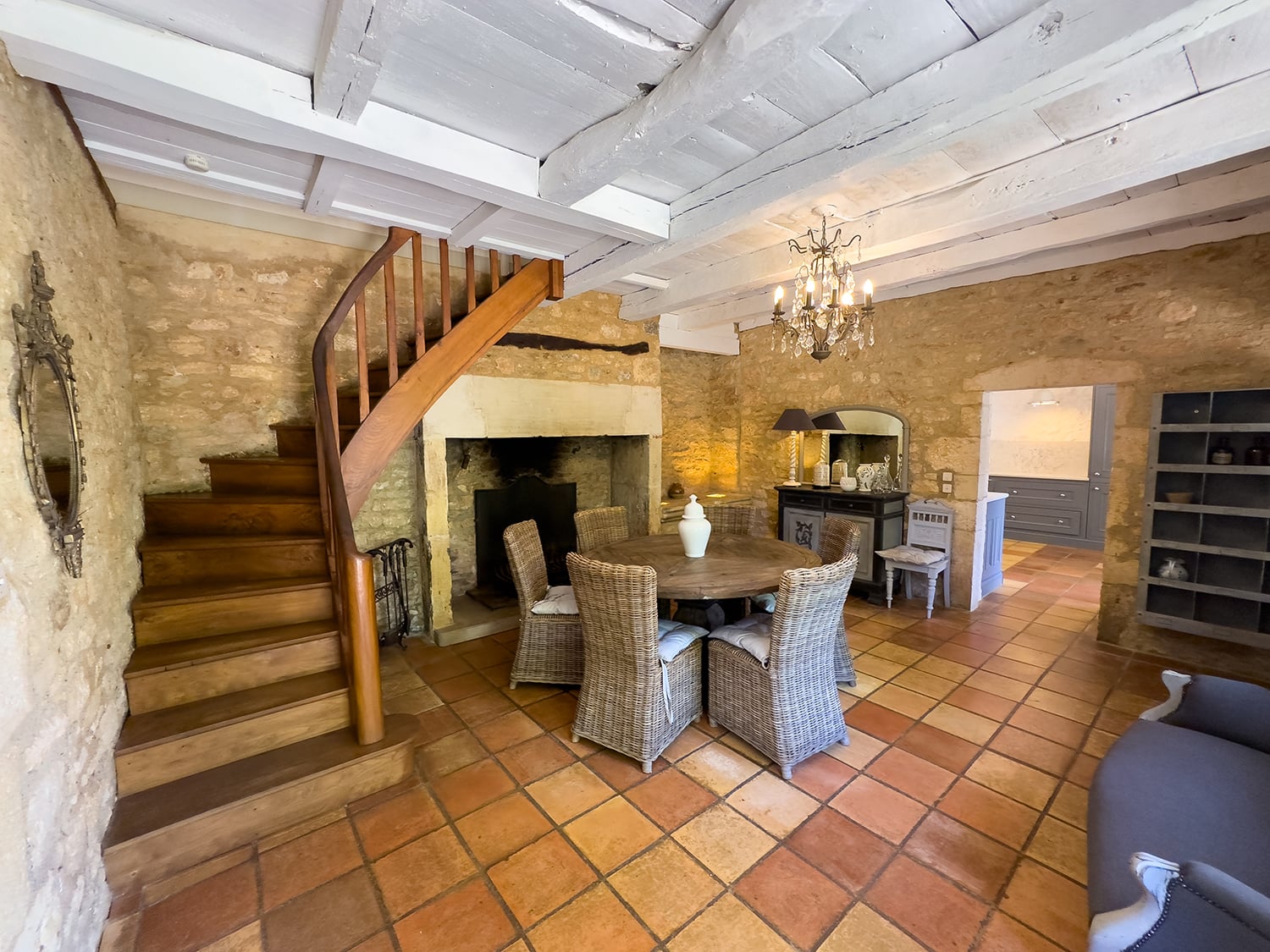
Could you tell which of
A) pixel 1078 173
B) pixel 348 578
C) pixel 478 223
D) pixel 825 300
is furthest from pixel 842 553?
pixel 478 223

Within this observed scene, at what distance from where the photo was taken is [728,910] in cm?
162

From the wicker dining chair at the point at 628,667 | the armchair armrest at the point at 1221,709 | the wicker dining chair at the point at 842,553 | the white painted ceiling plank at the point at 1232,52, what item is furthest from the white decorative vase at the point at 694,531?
the white painted ceiling plank at the point at 1232,52

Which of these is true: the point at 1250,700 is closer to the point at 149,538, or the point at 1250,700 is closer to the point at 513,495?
the point at 513,495

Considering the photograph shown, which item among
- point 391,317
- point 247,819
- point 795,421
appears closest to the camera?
point 247,819

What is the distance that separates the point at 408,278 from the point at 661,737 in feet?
11.0

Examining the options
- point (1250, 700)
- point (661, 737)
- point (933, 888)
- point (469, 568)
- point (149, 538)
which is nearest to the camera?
point (933, 888)

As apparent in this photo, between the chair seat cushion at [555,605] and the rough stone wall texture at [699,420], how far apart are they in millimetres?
2975

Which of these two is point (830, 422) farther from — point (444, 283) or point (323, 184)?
point (323, 184)

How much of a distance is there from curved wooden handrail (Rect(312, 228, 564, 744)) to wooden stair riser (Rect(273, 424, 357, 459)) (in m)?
0.36

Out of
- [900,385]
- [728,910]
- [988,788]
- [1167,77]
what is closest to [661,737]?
[728,910]

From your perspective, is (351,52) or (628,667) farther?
(628,667)

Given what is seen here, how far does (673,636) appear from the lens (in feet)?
8.42

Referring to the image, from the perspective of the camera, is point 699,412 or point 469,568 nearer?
point 469,568

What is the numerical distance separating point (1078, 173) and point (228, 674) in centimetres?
394
